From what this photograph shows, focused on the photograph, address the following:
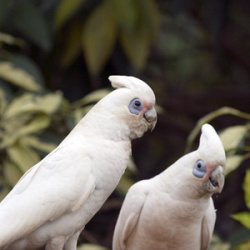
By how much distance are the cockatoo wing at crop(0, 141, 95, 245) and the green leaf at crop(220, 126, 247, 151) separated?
0.74 metres

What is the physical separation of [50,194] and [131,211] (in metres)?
0.39

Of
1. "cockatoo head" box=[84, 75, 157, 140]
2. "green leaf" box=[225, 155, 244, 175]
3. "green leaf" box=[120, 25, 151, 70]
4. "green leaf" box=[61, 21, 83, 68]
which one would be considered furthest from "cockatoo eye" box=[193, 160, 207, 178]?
"green leaf" box=[61, 21, 83, 68]

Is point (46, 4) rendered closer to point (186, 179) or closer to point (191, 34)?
point (191, 34)

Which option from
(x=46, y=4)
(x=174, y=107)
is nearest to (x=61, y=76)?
(x=46, y=4)

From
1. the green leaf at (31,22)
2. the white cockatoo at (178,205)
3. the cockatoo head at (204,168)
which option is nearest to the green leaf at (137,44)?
the green leaf at (31,22)

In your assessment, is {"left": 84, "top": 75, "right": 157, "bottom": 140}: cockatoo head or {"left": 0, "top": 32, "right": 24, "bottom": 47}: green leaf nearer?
{"left": 84, "top": 75, "right": 157, "bottom": 140}: cockatoo head

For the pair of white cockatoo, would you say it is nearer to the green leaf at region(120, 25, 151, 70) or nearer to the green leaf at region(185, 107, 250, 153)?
the green leaf at region(185, 107, 250, 153)

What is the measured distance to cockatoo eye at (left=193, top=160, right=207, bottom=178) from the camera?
1896 mm

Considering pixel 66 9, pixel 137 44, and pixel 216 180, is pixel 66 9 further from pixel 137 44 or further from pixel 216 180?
pixel 216 180

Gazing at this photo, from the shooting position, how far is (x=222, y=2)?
3.52 meters

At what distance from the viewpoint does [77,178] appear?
1.79 metres

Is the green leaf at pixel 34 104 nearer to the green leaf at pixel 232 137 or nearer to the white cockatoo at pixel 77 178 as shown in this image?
the green leaf at pixel 232 137

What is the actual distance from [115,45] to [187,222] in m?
1.77

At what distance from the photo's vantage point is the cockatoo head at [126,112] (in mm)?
1811
